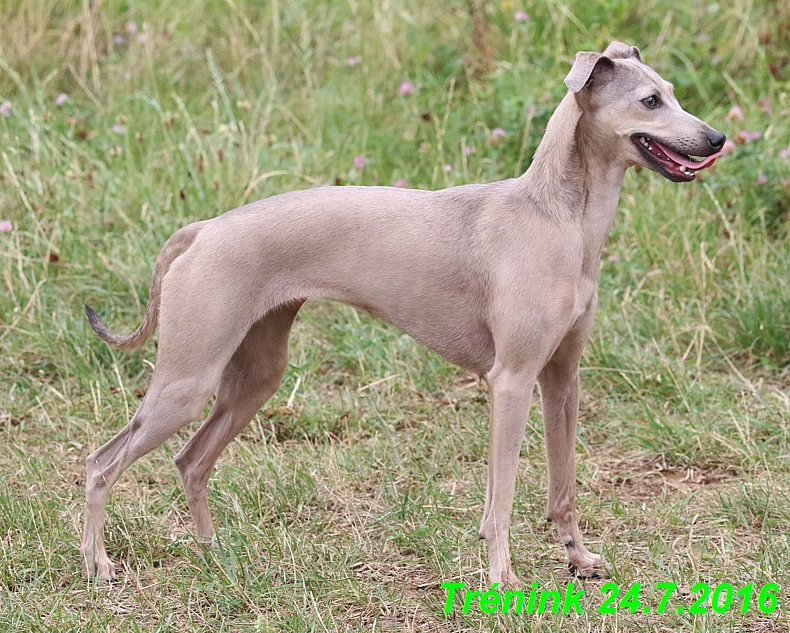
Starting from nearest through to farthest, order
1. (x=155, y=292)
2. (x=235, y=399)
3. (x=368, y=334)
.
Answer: (x=155, y=292) < (x=235, y=399) < (x=368, y=334)

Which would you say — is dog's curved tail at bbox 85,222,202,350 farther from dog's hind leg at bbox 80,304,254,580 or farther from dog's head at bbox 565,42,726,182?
dog's head at bbox 565,42,726,182

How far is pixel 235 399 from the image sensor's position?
421 cm

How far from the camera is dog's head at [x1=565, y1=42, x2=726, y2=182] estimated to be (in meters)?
3.42

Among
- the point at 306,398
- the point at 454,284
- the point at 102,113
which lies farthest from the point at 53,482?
the point at 102,113

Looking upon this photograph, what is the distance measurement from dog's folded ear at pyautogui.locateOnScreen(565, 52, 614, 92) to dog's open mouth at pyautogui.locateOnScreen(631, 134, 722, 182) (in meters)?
0.22

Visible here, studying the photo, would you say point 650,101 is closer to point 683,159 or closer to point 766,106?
point 683,159

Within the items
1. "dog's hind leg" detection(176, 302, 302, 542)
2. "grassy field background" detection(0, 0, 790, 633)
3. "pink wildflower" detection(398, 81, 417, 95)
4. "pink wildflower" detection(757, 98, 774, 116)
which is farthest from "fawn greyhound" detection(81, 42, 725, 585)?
"pink wildflower" detection(757, 98, 774, 116)

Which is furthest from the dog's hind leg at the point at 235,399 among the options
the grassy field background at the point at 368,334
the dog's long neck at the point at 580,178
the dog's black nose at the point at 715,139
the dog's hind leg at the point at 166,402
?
the dog's black nose at the point at 715,139

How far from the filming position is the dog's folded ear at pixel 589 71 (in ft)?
11.0

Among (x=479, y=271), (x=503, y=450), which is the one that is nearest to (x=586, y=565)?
(x=503, y=450)

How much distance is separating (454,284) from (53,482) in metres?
2.03

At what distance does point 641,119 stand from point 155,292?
1874mm

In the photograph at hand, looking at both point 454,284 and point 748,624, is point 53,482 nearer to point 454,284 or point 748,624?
point 454,284

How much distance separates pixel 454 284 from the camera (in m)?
3.72
